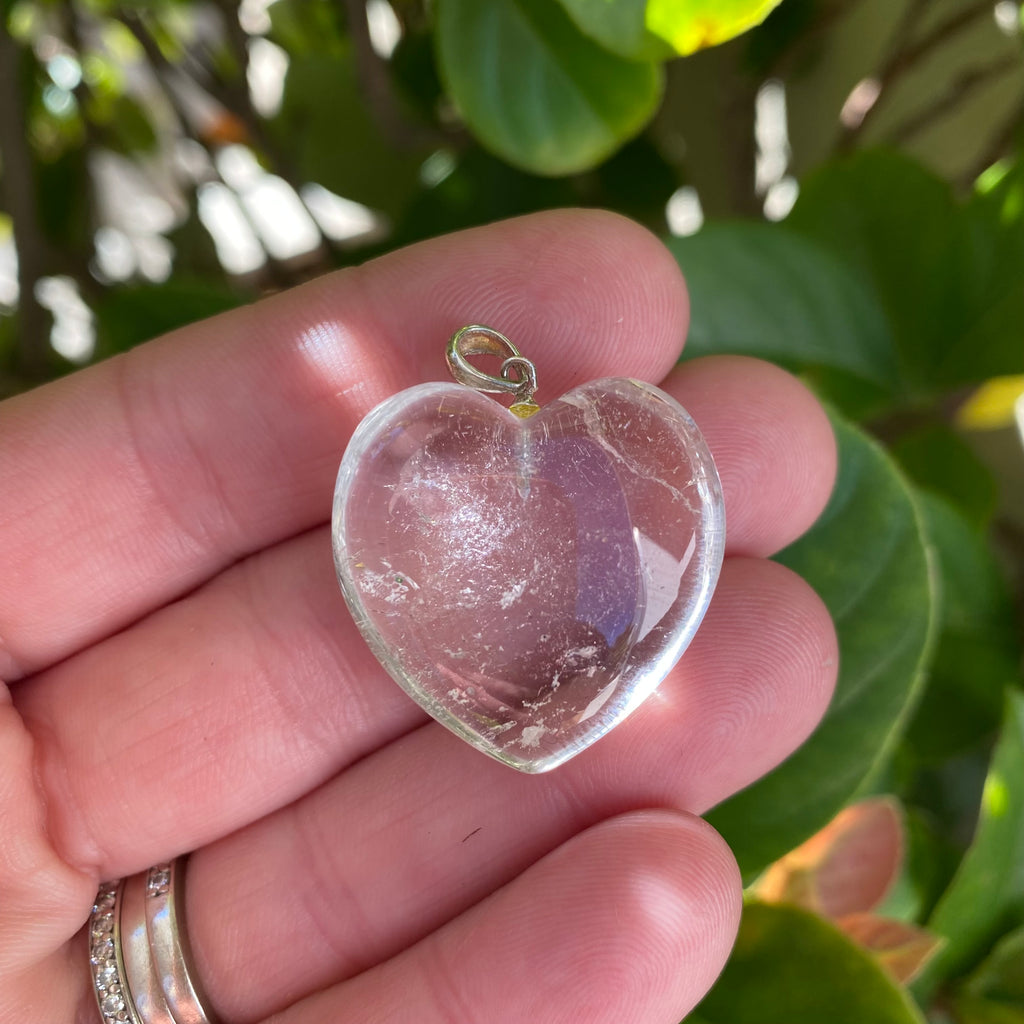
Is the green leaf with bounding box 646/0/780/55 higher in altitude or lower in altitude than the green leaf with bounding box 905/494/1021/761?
higher

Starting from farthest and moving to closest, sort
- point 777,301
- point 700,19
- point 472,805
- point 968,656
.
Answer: point 968,656
point 777,301
point 472,805
point 700,19

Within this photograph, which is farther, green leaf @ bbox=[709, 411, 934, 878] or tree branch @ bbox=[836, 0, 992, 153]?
tree branch @ bbox=[836, 0, 992, 153]

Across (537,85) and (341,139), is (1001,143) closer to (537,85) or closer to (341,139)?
(537,85)

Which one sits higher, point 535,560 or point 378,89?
point 378,89

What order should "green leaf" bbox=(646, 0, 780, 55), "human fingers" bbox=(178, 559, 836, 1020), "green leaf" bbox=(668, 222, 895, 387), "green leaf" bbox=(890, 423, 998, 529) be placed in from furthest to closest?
"green leaf" bbox=(890, 423, 998, 529) < "green leaf" bbox=(668, 222, 895, 387) < "human fingers" bbox=(178, 559, 836, 1020) < "green leaf" bbox=(646, 0, 780, 55)

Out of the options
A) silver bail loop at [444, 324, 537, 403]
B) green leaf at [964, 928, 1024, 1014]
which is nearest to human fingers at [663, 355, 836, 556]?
silver bail loop at [444, 324, 537, 403]

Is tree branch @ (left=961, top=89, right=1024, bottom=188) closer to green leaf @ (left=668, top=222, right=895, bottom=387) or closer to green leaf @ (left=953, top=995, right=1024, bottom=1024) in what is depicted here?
green leaf @ (left=668, top=222, right=895, bottom=387)

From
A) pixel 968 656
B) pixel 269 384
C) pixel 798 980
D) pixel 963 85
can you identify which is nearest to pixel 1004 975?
pixel 798 980

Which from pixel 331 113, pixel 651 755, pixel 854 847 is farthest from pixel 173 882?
pixel 331 113
